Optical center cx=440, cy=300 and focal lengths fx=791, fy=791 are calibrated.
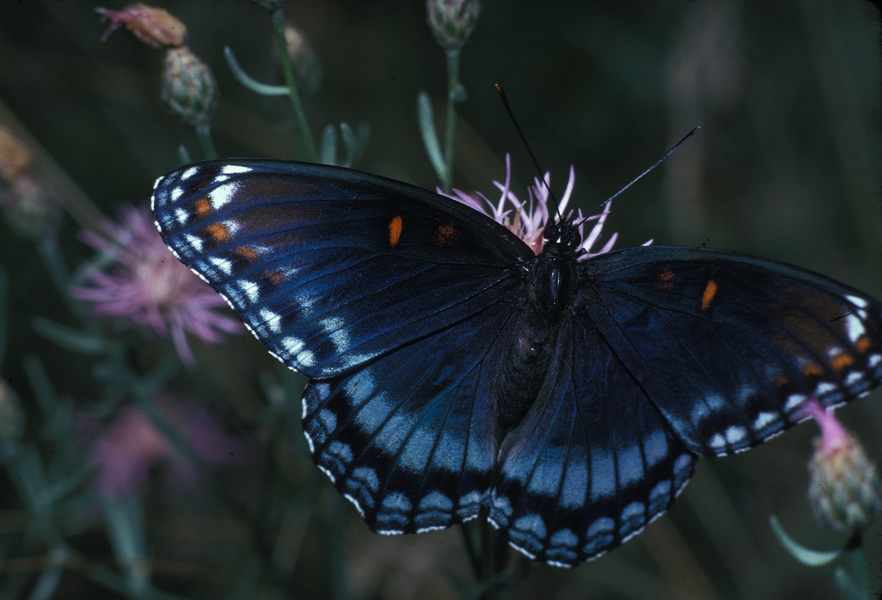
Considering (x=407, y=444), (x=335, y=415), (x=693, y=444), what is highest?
(x=335, y=415)

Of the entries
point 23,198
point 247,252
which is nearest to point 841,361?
point 247,252

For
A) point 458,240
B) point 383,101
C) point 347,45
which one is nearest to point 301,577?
point 458,240

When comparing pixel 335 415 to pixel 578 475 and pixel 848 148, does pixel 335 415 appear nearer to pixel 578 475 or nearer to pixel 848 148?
pixel 578 475

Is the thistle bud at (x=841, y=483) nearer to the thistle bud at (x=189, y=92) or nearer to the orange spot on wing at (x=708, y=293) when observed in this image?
the orange spot on wing at (x=708, y=293)

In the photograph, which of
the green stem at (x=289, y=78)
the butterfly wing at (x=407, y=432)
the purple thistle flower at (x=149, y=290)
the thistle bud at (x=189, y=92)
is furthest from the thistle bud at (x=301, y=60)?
the butterfly wing at (x=407, y=432)

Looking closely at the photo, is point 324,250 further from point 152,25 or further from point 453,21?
point 152,25

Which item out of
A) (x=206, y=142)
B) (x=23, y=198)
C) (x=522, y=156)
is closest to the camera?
(x=206, y=142)

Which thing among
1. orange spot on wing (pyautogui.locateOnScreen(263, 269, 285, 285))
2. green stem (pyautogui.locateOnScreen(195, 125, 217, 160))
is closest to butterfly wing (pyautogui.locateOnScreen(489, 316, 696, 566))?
orange spot on wing (pyautogui.locateOnScreen(263, 269, 285, 285))
